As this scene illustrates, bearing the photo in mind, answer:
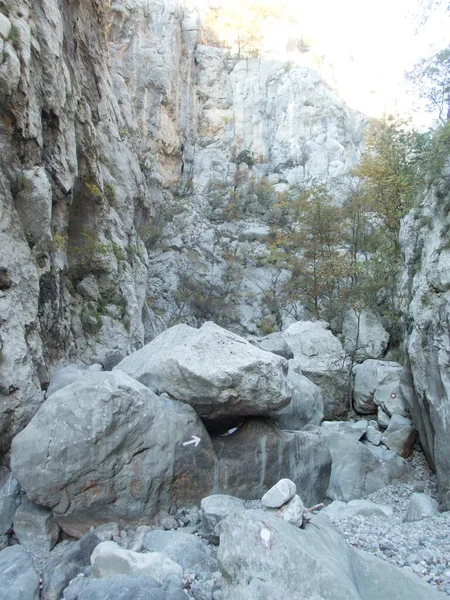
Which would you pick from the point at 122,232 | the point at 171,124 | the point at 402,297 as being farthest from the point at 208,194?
the point at 402,297

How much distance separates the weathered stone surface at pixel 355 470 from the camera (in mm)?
7703

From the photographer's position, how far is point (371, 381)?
12133 millimetres

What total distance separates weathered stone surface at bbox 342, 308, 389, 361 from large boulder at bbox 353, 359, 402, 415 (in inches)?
78.5

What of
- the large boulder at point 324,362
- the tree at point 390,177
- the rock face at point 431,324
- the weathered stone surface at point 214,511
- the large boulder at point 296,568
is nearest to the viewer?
the large boulder at point 296,568

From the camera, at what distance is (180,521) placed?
18.8ft

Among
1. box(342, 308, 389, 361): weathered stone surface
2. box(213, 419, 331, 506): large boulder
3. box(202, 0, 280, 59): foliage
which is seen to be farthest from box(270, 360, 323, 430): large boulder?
box(202, 0, 280, 59): foliage

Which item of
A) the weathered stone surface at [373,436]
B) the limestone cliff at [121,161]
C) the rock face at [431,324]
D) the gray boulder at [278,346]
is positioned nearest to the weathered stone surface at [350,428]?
the weathered stone surface at [373,436]

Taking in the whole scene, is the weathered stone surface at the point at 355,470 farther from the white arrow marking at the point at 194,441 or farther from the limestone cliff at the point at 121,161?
the limestone cliff at the point at 121,161

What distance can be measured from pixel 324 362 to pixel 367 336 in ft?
11.8

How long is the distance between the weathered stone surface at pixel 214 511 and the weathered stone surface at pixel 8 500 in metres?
2.41

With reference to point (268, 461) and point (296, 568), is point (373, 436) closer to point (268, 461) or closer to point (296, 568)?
point (268, 461)

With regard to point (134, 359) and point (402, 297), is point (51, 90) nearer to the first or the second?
point (134, 359)

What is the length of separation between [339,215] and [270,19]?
30.4 meters

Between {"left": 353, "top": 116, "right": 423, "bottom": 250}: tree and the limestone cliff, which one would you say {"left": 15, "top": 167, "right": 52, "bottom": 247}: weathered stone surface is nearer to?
the limestone cliff
